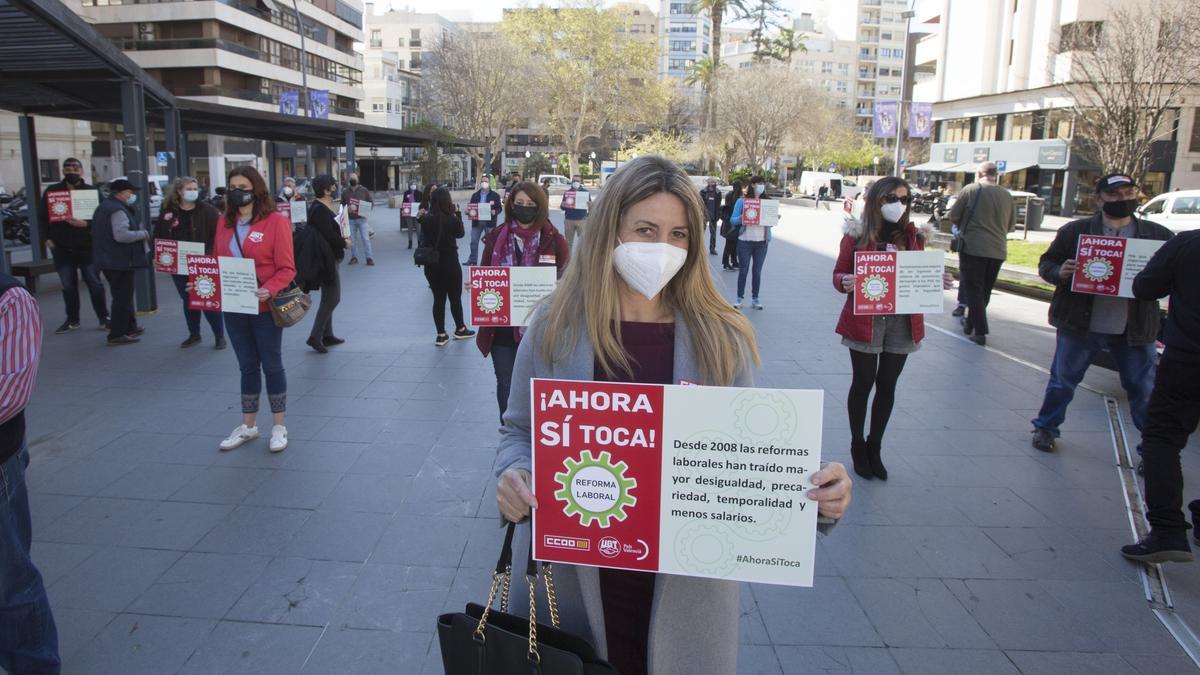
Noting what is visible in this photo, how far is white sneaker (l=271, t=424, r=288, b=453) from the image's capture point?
571 cm

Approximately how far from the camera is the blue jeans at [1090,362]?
5.49 metres

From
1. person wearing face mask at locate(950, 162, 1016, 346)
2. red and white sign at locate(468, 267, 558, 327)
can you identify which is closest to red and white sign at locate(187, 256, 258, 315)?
red and white sign at locate(468, 267, 558, 327)

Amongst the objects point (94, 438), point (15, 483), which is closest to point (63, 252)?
point (94, 438)

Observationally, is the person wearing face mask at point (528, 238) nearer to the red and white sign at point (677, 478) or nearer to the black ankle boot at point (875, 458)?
the black ankle boot at point (875, 458)

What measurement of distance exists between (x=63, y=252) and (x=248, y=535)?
7.62 metres

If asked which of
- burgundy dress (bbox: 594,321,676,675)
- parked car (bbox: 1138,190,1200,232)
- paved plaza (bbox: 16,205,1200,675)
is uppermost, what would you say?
parked car (bbox: 1138,190,1200,232)

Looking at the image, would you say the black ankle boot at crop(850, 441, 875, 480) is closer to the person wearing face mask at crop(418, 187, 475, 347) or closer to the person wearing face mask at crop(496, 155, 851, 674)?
the person wearing face mask at crop(496, 155, 851, 674)

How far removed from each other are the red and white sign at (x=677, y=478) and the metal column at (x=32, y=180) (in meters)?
15.6

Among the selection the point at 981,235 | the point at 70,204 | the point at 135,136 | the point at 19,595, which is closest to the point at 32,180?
the point at 135,136

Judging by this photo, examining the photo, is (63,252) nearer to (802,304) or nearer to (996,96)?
(802,304)

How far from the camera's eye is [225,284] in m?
5.50

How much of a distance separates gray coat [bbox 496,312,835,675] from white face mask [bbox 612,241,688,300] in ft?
0.58

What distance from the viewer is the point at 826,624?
3594mm

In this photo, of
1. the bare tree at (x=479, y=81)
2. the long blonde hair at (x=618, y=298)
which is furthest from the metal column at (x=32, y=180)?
the bare tree at (x=479, y=81)
